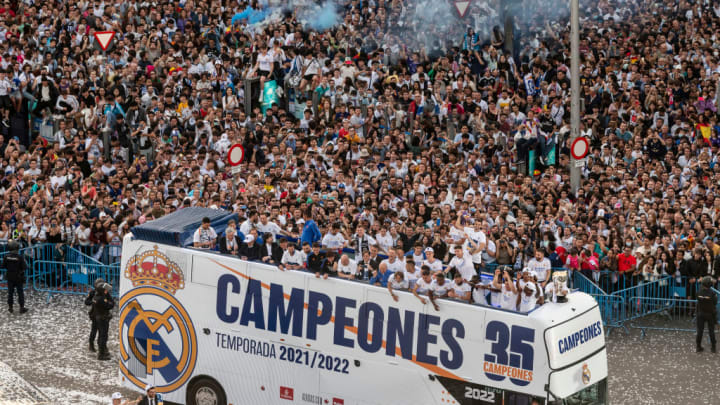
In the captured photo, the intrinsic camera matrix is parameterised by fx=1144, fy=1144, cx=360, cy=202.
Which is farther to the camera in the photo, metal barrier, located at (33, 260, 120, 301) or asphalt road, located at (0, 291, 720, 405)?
metal barrier, located at (33, 260, 120, 301)

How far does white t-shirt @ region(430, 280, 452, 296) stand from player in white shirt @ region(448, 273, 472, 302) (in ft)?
0.19

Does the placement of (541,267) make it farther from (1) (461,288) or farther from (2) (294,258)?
(2) (294,258)

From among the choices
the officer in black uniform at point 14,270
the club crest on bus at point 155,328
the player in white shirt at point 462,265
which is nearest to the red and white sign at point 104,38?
the officer in black uniform at point 14,270

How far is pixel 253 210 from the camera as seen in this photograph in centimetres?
2109

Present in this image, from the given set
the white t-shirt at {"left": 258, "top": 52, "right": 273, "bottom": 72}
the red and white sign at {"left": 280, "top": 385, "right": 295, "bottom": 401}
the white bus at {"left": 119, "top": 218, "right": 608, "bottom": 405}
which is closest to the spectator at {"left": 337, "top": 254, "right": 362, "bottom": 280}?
the white bus at {"left": 119, "top": 218, "right": 608, "bottom": 405}

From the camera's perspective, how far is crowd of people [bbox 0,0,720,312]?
21938mm

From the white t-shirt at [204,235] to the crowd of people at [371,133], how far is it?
43 mm

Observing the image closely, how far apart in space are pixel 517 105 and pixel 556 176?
9.86ft

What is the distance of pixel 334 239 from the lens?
20641mm

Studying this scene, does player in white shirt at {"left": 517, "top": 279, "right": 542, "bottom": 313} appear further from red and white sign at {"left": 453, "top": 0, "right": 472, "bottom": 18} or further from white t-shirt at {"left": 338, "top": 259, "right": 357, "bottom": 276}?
red and white sign at {"left": 453, "top": 0, "right": 472, "bottom": 18}

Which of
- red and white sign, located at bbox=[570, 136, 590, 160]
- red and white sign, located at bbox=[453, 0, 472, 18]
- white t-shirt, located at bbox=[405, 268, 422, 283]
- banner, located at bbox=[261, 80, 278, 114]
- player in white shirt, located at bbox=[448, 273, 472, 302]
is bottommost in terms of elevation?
player in white shirt, located at bbox=[448, 273, 472, 302]

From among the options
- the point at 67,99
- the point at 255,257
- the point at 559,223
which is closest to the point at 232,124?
the point at 67,99

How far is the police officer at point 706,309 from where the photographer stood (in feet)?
65.4

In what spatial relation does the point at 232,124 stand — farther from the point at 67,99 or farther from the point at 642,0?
the point at 642,0
